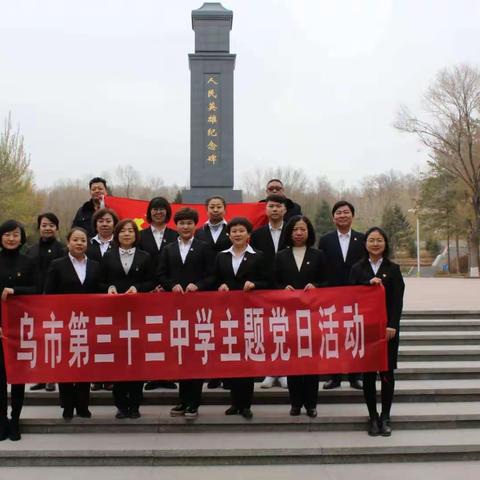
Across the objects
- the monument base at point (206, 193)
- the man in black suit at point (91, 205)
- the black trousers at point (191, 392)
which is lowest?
the black trousers at point (191, 392)

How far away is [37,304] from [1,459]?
1093 millimetres

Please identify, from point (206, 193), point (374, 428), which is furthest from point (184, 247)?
point (206, 193)

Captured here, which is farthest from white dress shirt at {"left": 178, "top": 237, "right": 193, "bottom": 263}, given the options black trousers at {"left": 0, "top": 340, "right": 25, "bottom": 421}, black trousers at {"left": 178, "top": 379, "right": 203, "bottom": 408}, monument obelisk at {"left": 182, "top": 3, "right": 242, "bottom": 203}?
monument obelisk at {"left": 182, "top": 3, "right": 242, "bottom": 203}

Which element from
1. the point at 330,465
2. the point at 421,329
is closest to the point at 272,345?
the point at 330,465

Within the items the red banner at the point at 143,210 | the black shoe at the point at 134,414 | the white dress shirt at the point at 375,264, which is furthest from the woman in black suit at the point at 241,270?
the red banner at the point at 143,210

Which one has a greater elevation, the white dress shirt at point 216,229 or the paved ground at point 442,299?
the white dress shirt at point 216,229

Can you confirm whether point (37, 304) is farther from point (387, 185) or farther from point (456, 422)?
point (387, 185)

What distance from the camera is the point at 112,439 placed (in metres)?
3.98

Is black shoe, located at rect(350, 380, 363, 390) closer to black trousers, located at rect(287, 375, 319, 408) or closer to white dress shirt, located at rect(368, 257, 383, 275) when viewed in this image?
black trousers, located at rect(287, 375, 319, 408)

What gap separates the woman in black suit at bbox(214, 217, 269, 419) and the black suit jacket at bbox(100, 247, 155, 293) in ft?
1.82

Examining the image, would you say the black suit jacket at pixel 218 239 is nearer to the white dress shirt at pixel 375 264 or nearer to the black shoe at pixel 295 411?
the white dress shirt at pixel 375 264

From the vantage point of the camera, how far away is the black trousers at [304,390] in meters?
4.24

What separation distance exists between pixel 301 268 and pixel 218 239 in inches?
39.4

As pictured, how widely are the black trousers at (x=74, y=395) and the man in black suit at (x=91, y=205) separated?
6.17 ft
